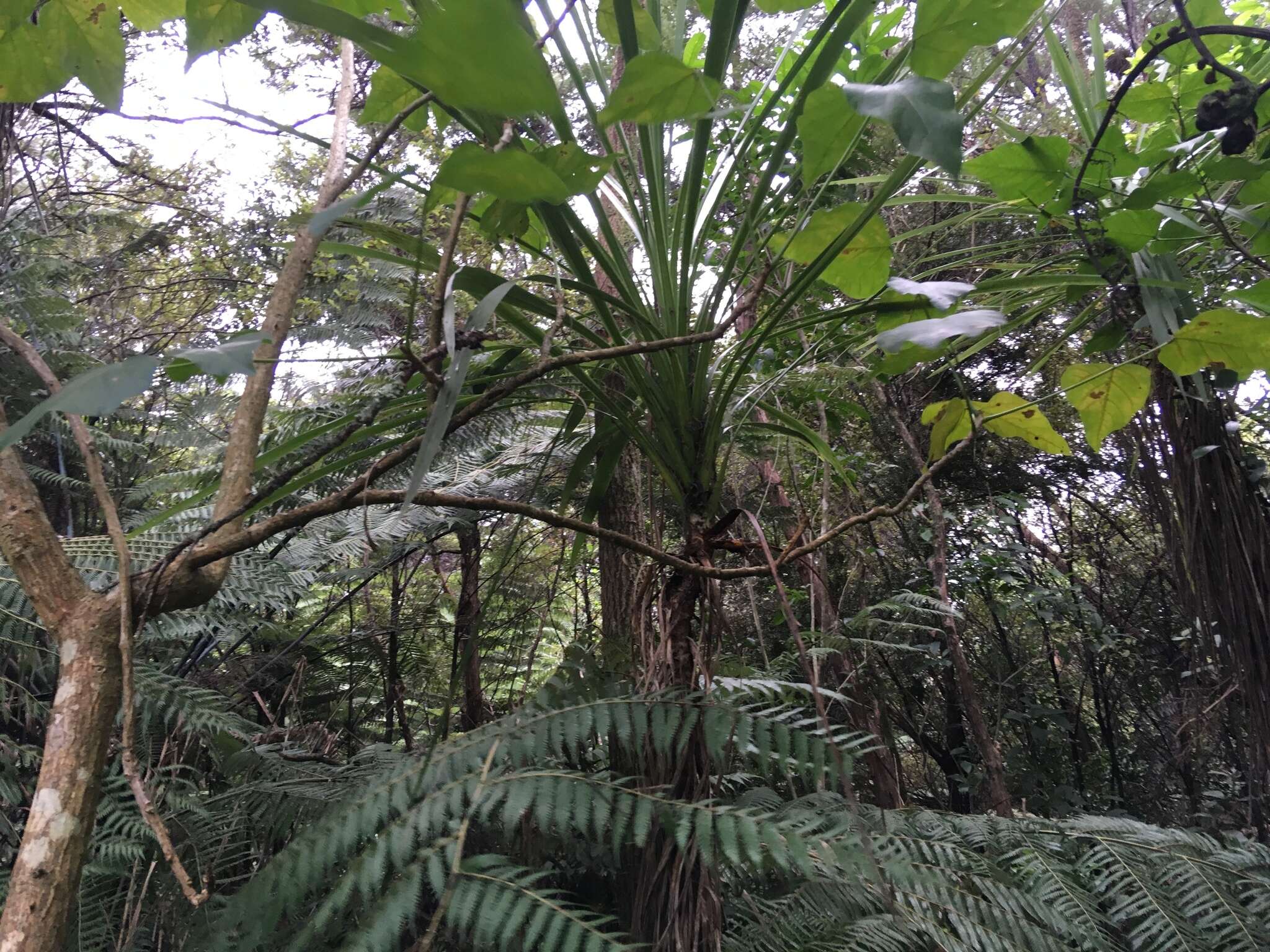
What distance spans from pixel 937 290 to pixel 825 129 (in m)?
0.16

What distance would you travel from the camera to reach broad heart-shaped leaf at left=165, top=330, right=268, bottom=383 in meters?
0.33

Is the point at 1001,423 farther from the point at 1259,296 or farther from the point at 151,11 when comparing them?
the point at 151,11

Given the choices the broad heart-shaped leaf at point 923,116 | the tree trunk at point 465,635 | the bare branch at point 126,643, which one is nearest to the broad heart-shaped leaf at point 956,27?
the broad heart-shaped leaf at point 923,116

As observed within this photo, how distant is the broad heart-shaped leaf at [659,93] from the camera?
440 mm

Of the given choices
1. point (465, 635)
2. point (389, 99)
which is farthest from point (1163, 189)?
point (465, 635)

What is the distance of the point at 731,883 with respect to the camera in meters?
0.84

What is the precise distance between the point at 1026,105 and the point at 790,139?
2.91 metres

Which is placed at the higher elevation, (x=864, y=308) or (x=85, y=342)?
(x=85, y=342)

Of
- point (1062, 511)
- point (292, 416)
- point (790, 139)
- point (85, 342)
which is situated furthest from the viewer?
point (1062, 511)

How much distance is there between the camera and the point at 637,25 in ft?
2.43

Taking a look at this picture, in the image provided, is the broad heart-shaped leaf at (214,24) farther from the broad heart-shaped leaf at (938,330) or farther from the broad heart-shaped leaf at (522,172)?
the broad heart-shaped leaf at (938,330)

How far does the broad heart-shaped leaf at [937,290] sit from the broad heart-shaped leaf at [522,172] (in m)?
0.27

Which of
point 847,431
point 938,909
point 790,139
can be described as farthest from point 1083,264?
point 847,431

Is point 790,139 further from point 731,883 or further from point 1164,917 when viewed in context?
point 1164,917
